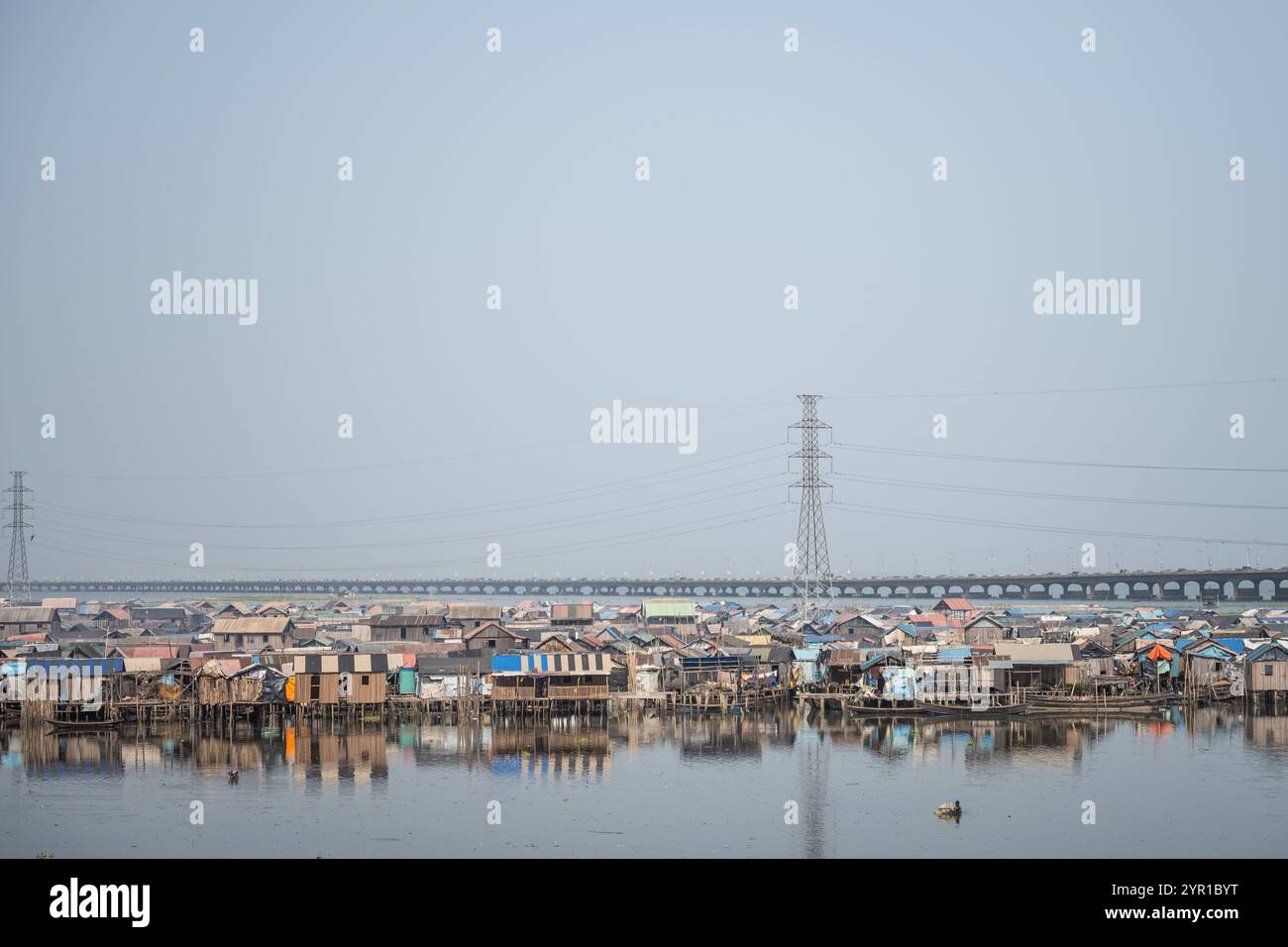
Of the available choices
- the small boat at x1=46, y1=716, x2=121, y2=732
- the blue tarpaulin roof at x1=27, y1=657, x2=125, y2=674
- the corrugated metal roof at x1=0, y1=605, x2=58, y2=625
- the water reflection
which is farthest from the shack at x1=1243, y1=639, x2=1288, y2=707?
the corrugated metal roof at x1=0, y1=605, x2=58, y2=625

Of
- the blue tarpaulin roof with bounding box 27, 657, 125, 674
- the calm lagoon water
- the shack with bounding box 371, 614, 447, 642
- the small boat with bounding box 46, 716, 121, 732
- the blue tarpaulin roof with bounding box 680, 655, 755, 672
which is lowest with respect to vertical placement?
the calm lagoon water

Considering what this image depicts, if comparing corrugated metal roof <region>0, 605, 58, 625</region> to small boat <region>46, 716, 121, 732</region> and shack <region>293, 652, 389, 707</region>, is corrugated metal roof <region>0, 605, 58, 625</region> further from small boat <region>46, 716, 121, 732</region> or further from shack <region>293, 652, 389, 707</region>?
shack <region>293, 652, 389, 707</region>

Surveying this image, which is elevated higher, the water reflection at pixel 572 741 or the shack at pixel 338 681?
the shack at pixel 338 681

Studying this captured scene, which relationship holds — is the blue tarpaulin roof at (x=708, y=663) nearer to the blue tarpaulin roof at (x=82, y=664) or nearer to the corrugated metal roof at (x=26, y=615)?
the blue tarpaulin roof at (x=82, y=664)

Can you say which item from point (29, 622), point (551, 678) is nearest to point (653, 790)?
point (551, 678)

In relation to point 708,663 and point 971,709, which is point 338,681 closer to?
point 708,663

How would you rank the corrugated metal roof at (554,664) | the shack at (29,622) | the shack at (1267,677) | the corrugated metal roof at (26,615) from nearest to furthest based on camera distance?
the corrugated metal roof at (554,664), the shack at (1267,677), the shack at (29,622), the corrugated metal roof at (26,615)

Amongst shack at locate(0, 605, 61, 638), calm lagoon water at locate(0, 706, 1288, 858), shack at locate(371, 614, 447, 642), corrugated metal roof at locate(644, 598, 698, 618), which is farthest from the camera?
corrugated metal roof at locate(644, 598, 698, 618)

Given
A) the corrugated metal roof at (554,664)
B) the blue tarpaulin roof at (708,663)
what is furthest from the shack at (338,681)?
the blue tarpaulin roof at (708,663)

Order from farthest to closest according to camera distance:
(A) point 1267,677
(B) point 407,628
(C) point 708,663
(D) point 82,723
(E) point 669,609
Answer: (E) point 669,609 → (B) point 407,628 → (C) point 708,663 → (A) point 1267,677 → (D) point 82,723
